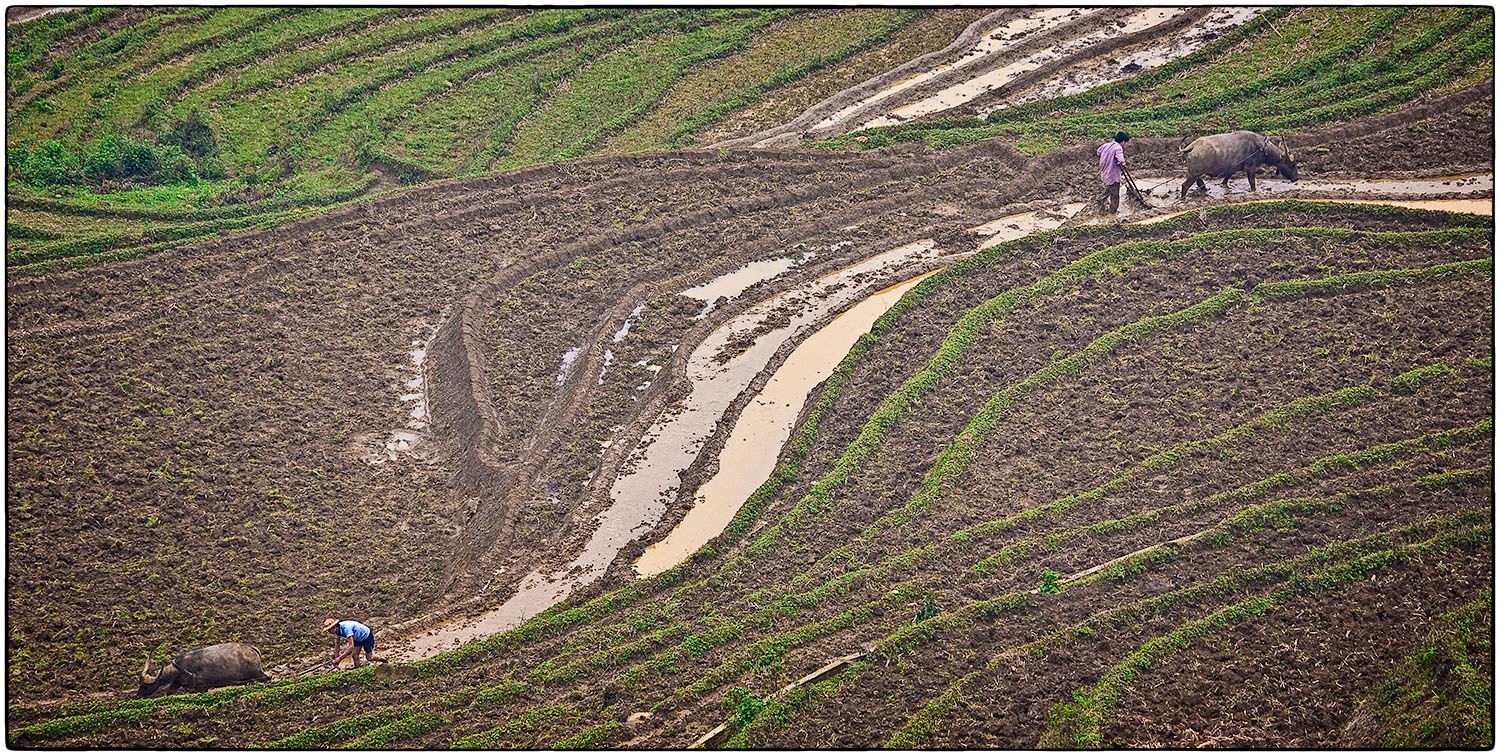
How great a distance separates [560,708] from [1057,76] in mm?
18828

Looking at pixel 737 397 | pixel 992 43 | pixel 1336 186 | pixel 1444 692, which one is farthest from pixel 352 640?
pixel 992 43

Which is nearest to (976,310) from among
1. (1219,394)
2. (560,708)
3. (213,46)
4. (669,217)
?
(1219,394)

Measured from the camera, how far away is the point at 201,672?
44.2 feet

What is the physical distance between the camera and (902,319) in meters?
19.3

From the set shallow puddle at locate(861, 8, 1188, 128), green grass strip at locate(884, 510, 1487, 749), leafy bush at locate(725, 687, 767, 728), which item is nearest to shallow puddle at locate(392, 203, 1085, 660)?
leafy bush at locate(725, 687, 767, 728)

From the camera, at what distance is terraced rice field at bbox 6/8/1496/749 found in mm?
12922

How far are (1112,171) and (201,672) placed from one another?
49.7 feet

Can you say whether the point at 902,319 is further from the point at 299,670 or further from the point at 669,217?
the point at 299,670

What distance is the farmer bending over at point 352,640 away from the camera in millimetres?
13703

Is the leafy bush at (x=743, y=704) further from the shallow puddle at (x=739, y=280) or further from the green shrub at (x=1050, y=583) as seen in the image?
the shallow puddle at (x=739, y=280)

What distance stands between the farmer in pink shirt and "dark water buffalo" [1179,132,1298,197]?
1141 mm

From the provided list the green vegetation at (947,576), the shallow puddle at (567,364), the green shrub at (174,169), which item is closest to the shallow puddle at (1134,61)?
the green vegetation at (947,576)

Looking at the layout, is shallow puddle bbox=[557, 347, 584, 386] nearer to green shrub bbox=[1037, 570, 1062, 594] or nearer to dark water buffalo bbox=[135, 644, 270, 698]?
dark water buffalo bbox=[135, 644, 270, 698]

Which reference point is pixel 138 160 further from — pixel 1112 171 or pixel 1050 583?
pixel 1050 583
